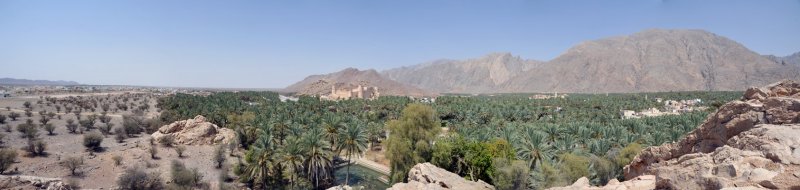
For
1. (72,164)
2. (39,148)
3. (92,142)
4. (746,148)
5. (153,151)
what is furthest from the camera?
(92,142)

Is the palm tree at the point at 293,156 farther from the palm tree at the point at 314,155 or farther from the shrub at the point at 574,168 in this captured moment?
the shrub at the point at 574,168

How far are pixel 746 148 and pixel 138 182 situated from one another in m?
35.1

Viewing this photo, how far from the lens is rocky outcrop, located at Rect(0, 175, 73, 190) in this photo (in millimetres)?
16188

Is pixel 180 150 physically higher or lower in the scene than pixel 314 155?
lower

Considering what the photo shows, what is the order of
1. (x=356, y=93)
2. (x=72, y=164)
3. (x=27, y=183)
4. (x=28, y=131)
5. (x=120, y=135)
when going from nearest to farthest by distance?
(x=27, y=183)
(x=72, y=164)
(x=28, y=131)
(x=120, y=135)
(x=356, y=93)

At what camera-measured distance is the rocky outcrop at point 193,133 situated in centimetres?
5047

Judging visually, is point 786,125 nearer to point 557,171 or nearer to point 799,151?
point 799,151

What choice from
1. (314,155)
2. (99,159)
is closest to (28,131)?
(99,159)

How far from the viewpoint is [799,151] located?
8906 millimetres

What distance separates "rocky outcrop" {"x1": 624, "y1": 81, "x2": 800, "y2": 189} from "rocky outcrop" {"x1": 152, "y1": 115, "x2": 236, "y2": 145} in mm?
47954

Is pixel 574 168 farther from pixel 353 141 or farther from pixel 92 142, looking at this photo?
pixel 92 142

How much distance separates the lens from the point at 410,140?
34344mm

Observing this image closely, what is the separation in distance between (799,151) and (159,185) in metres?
36.5

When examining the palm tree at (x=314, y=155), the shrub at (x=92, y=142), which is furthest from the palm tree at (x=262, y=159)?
the shrub at (x=92, y=142)
